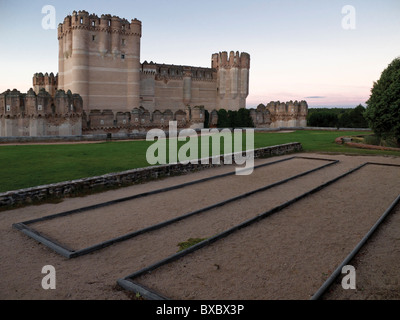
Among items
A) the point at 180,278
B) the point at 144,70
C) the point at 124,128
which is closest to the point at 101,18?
the point at 144,70

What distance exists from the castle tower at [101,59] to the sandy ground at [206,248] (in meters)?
26.6

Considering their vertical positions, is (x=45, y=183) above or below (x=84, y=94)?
below

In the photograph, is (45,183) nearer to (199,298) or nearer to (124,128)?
(199,298)

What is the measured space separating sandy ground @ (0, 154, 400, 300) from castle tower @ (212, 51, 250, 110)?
1419 inches

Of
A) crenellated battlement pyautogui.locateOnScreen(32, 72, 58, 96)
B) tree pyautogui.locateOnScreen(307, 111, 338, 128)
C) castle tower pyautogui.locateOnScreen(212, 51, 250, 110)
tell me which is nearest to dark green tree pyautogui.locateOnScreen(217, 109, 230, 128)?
castle tower pyautogui.locateOnScreen(212, 51, 250, 110)

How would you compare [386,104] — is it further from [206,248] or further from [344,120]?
[344,120]

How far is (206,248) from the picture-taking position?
500 centimetres

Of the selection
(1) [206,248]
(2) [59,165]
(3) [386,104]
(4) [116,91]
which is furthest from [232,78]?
(1) [206,248]

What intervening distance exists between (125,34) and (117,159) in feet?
83.7

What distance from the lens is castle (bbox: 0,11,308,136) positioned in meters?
21.2

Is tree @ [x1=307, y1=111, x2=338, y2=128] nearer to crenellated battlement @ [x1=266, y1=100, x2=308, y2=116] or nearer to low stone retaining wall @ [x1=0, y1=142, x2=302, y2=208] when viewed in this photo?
crenellated battlement @ [x1=266, y1=100, x2=308, y2=116]

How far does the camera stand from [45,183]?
8172 mm

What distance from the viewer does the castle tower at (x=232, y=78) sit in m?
43.2

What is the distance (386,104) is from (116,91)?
24.4 metres
